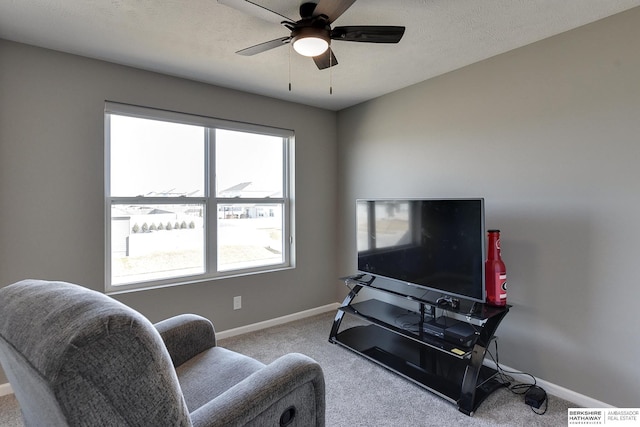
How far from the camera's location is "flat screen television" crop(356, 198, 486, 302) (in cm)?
219

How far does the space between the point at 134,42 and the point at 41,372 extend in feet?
7.45

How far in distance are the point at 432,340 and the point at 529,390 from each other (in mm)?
696

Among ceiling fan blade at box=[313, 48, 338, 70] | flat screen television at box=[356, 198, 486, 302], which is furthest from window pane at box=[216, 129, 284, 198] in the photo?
ceiling fan blade at box=[313, 48, 338, 70]

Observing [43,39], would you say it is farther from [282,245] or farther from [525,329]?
[525,329]

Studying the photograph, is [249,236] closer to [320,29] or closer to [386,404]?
[386,404]

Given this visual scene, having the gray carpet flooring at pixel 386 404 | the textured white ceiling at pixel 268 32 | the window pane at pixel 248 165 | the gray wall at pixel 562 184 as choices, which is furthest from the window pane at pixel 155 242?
the gray wall at pixel 562 184

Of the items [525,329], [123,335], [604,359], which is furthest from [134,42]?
[604,359]

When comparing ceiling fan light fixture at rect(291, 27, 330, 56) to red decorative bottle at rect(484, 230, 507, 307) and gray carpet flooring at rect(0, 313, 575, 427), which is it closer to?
red decorative bottle at rect(484, 230, 507, 307)

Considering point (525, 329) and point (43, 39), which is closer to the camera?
point (43, 39)

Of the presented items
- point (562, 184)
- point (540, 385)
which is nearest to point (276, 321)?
point (540, 385)

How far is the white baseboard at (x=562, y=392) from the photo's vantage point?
2.04 m

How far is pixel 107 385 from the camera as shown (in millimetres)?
788

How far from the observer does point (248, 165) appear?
3.44 metres

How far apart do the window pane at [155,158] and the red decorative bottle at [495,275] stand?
99.2 inches
